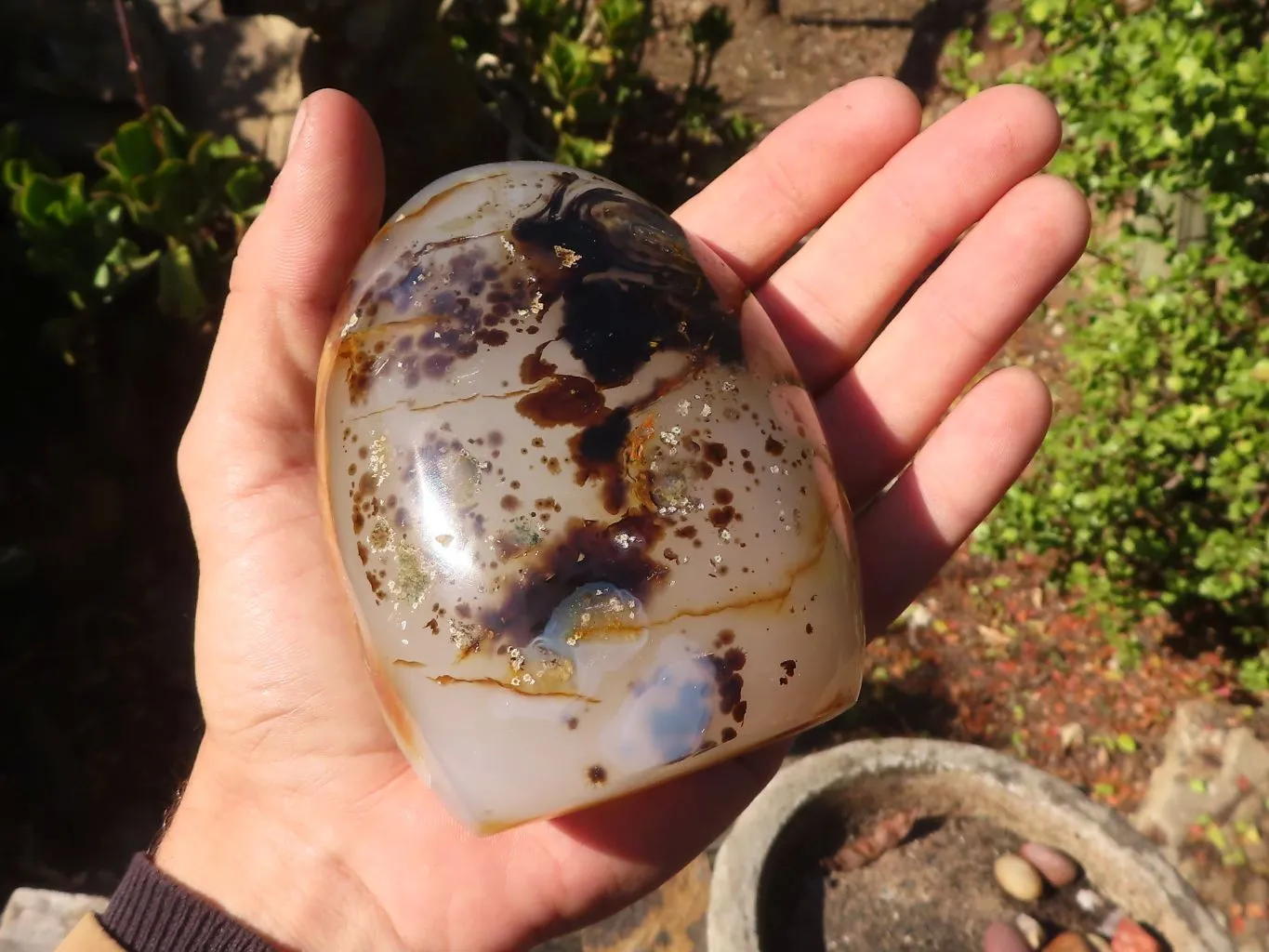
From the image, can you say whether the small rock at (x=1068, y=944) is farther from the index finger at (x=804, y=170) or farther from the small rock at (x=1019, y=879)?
the index finger at (x=804, y=170)

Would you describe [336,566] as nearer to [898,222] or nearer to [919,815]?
[898,222]

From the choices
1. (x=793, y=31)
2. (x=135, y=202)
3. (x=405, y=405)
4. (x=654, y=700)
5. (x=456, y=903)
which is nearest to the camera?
(x=654, y=700)

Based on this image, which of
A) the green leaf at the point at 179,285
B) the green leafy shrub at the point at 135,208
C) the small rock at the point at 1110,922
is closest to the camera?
the small rock at the point at 1110,922

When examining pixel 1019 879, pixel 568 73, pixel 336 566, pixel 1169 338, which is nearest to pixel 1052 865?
pixel 1019 879

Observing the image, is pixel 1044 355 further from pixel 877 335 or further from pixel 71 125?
pixel 71 125

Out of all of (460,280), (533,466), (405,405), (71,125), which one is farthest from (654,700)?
(71,125)

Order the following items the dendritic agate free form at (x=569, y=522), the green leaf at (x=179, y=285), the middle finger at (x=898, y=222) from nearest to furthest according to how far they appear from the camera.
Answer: the dendritic agate free form at (x=569, y=522), the middle finger at (x=898, y=222), the green leaf at (x=179, y=285)

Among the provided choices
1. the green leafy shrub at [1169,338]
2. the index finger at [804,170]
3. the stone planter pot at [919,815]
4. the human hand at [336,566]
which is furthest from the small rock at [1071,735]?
the index finger at [804,170]
